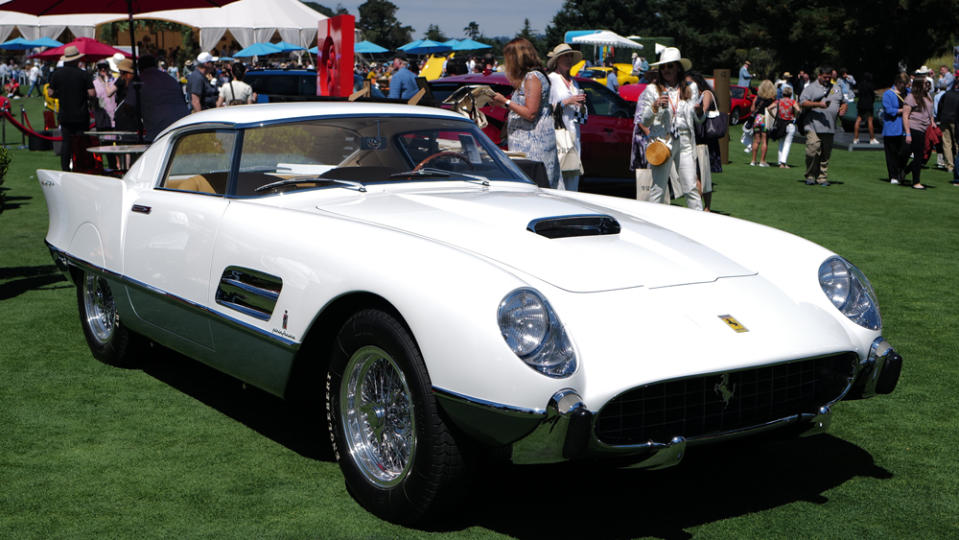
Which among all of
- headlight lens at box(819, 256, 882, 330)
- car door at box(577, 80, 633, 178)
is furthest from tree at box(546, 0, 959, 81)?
headlight lens at box(819, 256, 882, 330)

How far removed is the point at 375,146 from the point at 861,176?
14243 mm

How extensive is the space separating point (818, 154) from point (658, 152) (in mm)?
7853

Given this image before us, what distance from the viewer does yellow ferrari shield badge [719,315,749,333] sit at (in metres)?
3.36

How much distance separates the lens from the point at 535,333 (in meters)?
3.09

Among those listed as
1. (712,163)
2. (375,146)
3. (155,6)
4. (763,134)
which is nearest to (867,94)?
(763,134)

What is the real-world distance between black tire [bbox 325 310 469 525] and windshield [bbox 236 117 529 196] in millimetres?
1234

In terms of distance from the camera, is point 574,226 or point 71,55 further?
point 71,55

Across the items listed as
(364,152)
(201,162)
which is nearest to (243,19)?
(201,162)

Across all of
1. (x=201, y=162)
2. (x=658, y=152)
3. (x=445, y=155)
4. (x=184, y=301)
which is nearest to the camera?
(x=184, y=301)

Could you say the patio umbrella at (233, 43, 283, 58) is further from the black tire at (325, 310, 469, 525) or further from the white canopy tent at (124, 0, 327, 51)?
the black tire at (325, 310, 469, 525)

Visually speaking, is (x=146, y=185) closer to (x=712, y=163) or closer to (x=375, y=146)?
(x=375, y=146)

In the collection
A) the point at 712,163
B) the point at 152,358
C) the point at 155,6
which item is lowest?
the point at 152,358

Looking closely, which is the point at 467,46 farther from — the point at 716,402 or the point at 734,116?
the point at 716,402

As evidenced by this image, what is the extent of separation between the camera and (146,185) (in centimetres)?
498
